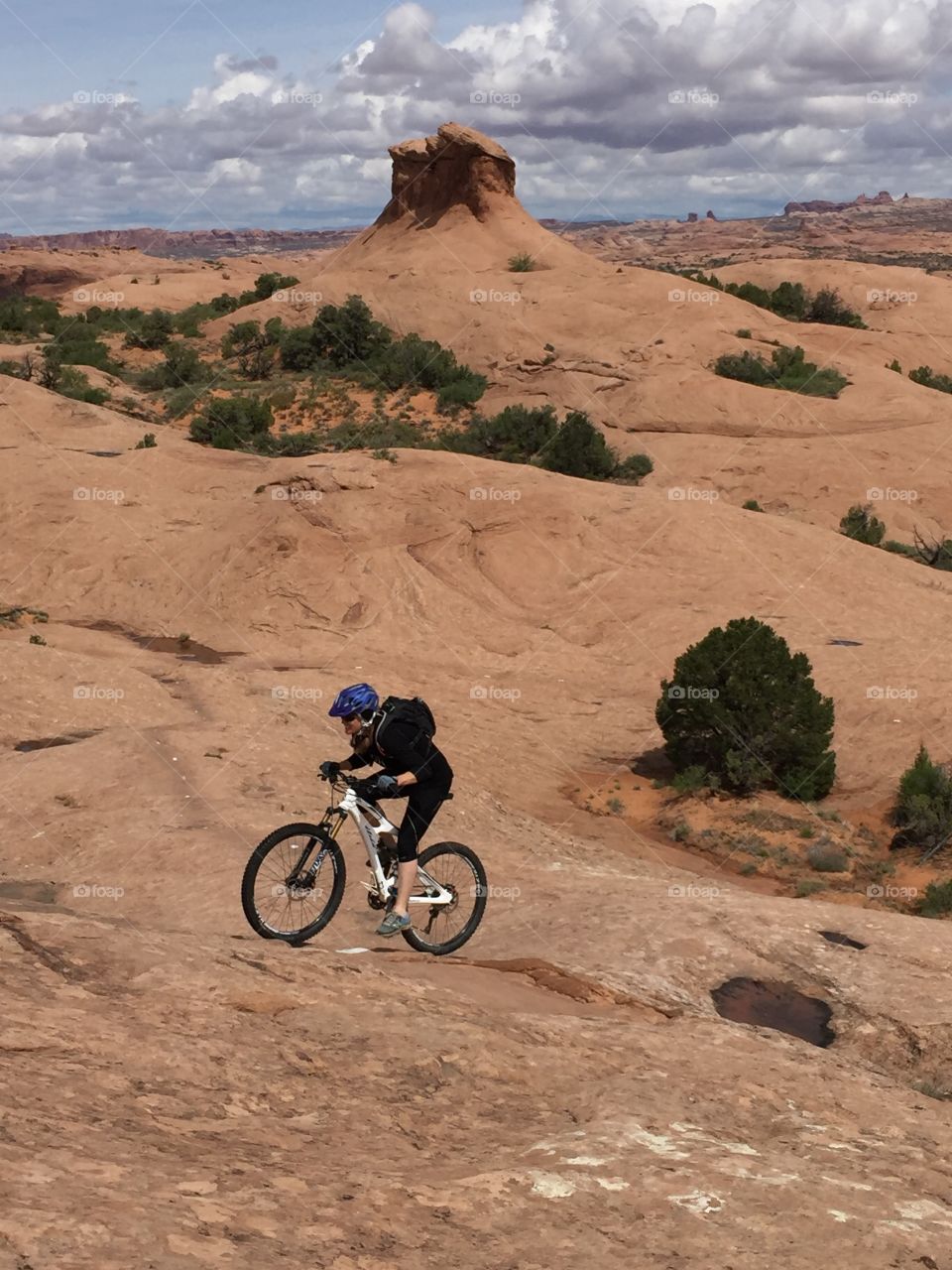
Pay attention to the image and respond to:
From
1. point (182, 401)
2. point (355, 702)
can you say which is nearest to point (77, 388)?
point (182, 401)

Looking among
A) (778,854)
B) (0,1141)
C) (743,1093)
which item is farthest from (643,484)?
(0,1141)

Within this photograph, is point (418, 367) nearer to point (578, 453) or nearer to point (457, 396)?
point (457, 396)

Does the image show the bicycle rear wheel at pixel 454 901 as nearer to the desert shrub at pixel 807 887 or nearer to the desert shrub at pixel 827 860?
the desert shrub at pixel 807 887

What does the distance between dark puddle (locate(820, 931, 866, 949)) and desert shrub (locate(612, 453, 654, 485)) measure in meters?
20.5

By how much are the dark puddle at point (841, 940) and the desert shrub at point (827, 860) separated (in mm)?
4956

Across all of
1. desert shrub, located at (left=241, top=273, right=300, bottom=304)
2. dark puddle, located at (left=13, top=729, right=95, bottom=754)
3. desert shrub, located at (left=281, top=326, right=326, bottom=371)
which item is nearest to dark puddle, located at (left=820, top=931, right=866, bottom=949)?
dark puddle, located at (left=13, top=729, right=95, bottom=754)

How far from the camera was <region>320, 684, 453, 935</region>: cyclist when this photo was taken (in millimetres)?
6711

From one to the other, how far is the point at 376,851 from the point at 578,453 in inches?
844

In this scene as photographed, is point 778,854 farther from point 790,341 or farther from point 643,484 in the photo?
point 790,341

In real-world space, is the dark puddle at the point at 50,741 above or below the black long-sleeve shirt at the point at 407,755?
below

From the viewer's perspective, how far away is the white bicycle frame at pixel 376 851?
686cm

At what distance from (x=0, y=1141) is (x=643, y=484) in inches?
1011

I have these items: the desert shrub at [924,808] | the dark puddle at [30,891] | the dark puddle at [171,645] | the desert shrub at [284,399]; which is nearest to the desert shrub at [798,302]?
the desert shrub at [284,399]

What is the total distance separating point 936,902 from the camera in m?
12.2
